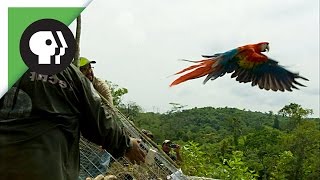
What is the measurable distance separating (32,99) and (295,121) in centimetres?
2655

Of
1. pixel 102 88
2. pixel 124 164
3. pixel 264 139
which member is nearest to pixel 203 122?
pixel 264 139

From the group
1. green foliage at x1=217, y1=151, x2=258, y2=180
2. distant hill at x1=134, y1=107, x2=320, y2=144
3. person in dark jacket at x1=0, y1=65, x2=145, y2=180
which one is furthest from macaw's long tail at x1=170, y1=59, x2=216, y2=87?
distant hill at x1=134, y1=107, x2=320, y2=144

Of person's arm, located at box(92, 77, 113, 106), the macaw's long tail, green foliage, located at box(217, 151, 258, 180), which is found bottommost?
green foliage, located at box(217, 151, 258, 180)

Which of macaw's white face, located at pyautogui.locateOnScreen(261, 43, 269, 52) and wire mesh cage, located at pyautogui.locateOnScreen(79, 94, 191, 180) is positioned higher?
macaw's white face, located at pyautogui.locateOnScreen(261, 43, 269, 52)

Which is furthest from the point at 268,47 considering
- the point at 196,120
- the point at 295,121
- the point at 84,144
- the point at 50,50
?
the point at 196,120

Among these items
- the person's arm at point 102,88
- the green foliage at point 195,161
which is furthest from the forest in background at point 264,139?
the person's arm at point 102,88

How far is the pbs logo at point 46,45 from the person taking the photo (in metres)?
1.45

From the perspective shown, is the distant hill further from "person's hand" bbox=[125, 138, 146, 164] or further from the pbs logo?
the pbs logo

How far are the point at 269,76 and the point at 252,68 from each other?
0.17 meters

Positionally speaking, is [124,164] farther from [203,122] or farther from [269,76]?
[203,122]

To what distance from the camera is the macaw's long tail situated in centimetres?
445

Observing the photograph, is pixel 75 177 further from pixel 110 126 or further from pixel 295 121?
pixel 295 121

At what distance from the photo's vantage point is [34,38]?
147 centimetres

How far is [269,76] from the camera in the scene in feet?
16.6
